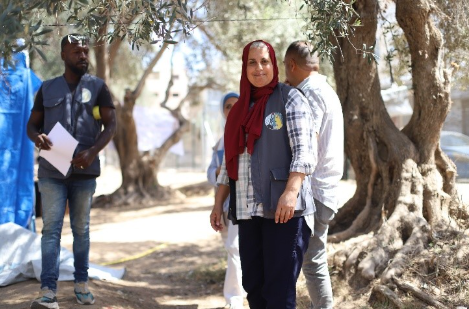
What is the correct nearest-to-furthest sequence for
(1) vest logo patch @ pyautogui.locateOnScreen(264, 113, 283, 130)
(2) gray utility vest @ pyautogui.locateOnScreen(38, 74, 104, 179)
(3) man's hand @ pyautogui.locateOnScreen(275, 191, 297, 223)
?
(3) man's hand @ pyautogui.locateOnScreen(275, 191, 297, 223) → (1) vest logo patch @ pyautogui.locateOnScreen(264, 113, 283, 130) → (2) gray utility vest @ pyautogui.locateOnScreen(38, 74, 104, 179)

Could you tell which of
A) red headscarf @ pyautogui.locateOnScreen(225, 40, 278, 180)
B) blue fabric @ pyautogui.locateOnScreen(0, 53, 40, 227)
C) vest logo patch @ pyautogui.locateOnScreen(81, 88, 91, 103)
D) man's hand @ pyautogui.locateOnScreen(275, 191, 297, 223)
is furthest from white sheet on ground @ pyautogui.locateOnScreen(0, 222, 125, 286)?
Result: man's hand @ pyautogui.locateOnScreen(275, 191, 297, 223)

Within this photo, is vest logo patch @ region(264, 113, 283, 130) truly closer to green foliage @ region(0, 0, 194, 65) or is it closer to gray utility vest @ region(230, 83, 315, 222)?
gray utility vest @ region(230, 83, 315, 222)

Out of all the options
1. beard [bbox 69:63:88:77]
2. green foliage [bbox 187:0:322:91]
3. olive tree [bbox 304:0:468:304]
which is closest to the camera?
beard [bbox 69:63:88:77]

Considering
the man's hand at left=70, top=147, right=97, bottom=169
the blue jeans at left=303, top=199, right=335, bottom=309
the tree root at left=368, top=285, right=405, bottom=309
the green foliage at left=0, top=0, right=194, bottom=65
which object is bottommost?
the tree root at left=368, top=285, right=405, bottom=309

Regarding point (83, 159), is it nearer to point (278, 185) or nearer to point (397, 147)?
point (278, 185)

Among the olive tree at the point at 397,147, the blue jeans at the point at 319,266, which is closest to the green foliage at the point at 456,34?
the olive tree at the point at 397,147

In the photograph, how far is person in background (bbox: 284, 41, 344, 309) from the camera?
4191 millimetres

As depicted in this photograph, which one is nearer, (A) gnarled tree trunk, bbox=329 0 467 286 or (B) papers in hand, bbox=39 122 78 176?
(B) papers in hand, bbox=39 122 78 176

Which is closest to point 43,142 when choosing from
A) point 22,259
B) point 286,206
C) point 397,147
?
point 22,259

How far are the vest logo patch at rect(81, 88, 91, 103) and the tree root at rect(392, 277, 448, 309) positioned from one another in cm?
281

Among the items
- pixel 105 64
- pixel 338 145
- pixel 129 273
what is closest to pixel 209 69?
pixel 105 64

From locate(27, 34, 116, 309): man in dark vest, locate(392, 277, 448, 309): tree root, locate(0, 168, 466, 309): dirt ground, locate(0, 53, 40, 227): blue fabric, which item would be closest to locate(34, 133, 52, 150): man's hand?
locate(27, 34, 116, 309): man in dark vest

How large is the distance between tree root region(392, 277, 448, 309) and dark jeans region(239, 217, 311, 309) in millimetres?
1504

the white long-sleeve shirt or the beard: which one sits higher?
the beard
